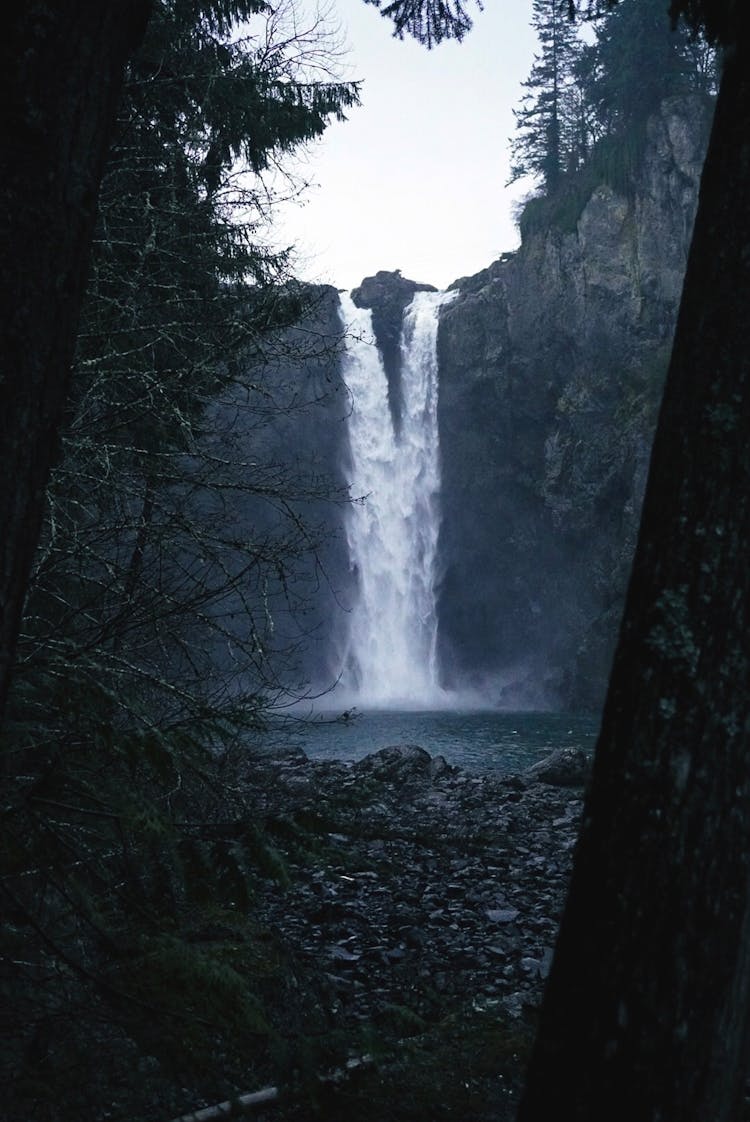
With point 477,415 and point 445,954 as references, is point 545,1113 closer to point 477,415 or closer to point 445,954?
point 445,954

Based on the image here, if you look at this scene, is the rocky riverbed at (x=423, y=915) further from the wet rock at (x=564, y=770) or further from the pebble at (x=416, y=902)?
the wet rock at (x=564, y=770)

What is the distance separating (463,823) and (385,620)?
36.9m

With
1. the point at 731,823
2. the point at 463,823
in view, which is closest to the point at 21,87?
the point at 731,823

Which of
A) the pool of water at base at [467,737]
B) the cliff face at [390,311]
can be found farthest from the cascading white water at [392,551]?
the pool of water at base at [467,737]

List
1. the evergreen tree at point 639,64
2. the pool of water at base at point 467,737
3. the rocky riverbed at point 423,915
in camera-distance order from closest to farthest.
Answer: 1. the rocky riverbed at point 423,915
2. the pool of water at base at point 467,737
3. the evergreen tree at point 639,64

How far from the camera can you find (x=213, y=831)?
10.4 feet

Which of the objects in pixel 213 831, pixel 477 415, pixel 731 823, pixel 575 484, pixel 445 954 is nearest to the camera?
pixel 731 823

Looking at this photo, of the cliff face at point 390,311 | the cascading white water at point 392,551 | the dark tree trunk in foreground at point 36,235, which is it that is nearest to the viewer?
the dark tree trunk in foreground at point 36,235

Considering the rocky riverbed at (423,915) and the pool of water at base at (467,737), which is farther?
the pool of water at base at (467,737)

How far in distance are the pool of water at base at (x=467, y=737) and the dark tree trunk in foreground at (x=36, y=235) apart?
16.9 meters

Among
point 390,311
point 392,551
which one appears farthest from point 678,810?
point 390,311

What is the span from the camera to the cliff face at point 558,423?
47531 mm

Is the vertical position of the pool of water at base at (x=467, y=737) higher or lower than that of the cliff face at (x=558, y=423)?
lower

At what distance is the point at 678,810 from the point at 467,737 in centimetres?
2885
